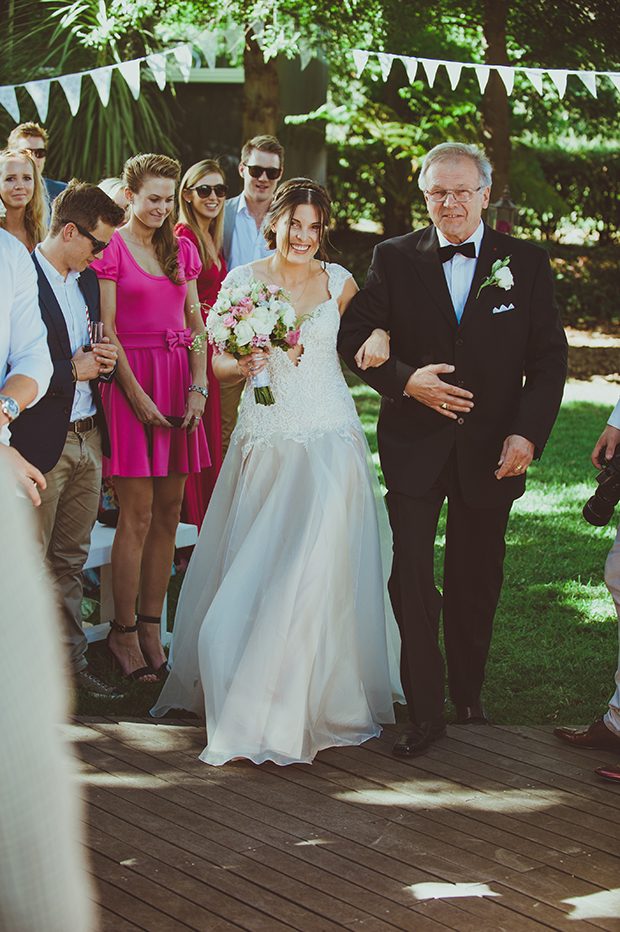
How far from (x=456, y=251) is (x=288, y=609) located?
1549mm

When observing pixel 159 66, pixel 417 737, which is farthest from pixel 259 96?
pixel 417 737

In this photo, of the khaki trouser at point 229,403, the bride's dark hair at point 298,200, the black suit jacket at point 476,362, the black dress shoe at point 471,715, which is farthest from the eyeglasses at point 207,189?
the black dress shoe at point 471,715

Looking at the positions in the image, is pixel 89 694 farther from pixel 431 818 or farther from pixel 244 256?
pixel 244 256

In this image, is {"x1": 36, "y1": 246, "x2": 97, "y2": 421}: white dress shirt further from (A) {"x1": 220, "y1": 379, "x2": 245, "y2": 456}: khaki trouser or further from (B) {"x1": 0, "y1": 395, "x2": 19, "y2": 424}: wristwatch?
(A) {"x1": 220, "y1": 379, "x2": 245, "y2": 456}: khaki trouser

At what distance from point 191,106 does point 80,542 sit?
10.7 m

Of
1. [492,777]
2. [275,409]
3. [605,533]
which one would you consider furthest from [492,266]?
[605,533]

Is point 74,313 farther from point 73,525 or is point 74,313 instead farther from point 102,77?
point 102,77

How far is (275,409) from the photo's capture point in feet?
13.2

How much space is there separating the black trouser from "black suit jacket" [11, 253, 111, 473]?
136 cm

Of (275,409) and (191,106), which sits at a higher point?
(191,106)

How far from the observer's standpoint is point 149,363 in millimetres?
4578

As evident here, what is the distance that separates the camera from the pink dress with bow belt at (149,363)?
4.45m

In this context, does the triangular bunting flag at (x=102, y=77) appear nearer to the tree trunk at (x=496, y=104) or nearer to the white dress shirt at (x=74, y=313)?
the white dress shirt at (x=74, y=313)

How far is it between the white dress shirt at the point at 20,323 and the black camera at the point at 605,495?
6.59ft
